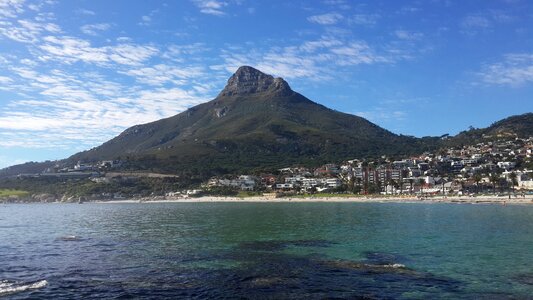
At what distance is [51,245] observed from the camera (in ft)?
131

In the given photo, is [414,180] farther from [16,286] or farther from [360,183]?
[16,286]

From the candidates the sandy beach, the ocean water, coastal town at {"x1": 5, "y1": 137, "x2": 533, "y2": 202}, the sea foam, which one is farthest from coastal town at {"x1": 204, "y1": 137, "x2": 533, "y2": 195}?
the sea foam

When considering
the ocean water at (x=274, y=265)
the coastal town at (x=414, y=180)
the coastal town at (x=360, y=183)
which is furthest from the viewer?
the coastal town at (x=360, y=183)

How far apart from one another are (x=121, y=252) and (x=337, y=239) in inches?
755

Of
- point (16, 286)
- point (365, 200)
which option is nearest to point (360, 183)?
point (365, 200)

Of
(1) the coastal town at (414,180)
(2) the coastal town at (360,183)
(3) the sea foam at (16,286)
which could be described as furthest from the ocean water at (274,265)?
(1) the coastal town at (414,180)

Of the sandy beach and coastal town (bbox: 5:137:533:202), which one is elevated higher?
coastal town (bbox: 5:137:533:202)

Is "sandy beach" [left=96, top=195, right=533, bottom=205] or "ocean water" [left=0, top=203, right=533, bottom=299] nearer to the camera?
"ocean water" [left=0, top=203, right=533, bottom=299]

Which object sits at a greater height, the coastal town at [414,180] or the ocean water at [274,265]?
the coastal town at [414,180]

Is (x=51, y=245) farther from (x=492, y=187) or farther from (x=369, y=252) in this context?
(x=492, y=187)

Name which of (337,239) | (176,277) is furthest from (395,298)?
(337,239)

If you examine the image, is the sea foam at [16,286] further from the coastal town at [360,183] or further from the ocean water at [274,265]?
the coastal town at [360,183]

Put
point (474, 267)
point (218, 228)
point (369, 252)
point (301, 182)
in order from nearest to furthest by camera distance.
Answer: point (474, 267), point (369, 252), point (218, 228), point (301, 182)

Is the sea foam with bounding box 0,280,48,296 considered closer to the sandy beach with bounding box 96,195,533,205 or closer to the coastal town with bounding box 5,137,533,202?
the sandy beach with bounding box 96,195,533,205
